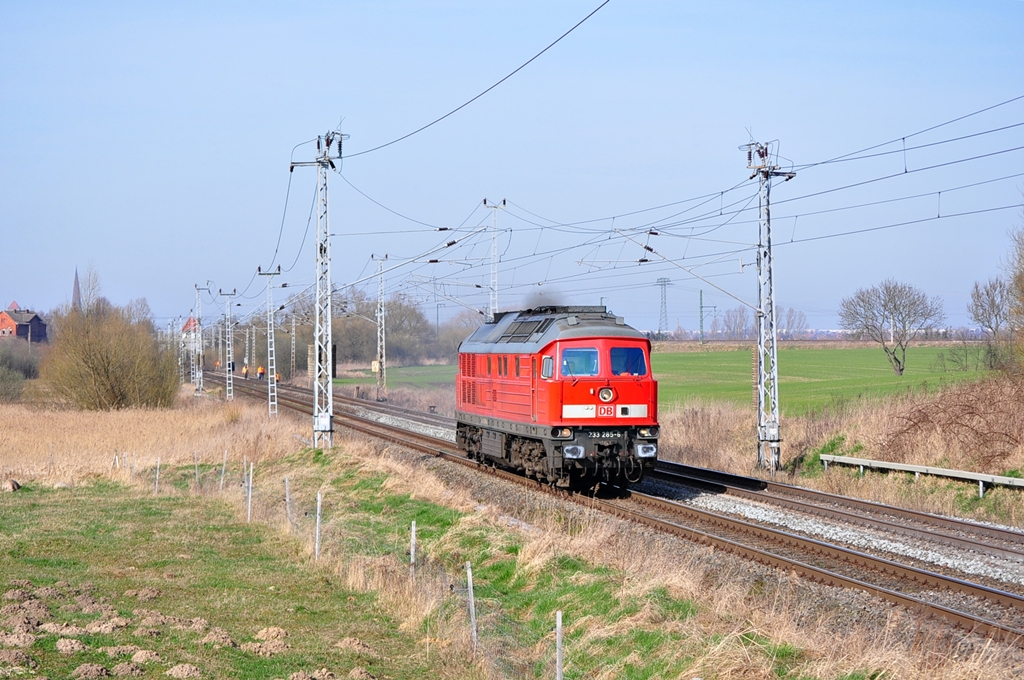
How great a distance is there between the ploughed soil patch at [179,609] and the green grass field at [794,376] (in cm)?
2350

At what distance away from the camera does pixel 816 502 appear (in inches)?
766

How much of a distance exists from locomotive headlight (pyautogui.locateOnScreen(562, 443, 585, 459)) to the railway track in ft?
3.15

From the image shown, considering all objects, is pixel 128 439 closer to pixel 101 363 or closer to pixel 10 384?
pixel 101 363

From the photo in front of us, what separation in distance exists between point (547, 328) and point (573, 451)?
2.84 metres

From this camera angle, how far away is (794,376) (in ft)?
202

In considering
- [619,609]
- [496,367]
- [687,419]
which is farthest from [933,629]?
[687,419]

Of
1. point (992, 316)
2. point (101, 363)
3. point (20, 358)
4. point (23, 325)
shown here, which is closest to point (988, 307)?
point (992, 316)

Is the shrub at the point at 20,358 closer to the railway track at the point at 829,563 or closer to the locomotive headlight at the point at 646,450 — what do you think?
the locomotive headlight at the point at 646,450

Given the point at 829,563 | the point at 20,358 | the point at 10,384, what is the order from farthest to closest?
the point at 20,358 → the point at 10,384 → the point at 829,563

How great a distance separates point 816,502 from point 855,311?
1686 inches

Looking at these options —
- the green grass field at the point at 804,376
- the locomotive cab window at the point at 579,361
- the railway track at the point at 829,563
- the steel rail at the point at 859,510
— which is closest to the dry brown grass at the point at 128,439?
the railway track at the point at 829,563

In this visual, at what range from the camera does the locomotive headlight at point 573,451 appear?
19.4 metres

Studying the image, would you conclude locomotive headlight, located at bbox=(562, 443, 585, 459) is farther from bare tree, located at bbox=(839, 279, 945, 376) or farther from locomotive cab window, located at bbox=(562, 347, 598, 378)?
bare tree, located at bbox=(839, 279, 945, 376)

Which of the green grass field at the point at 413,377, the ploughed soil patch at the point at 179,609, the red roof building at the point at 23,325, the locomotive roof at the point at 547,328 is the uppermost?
the red roof building at the point at 23,325
